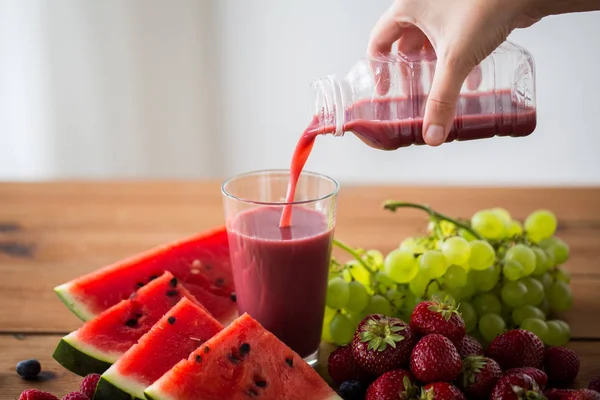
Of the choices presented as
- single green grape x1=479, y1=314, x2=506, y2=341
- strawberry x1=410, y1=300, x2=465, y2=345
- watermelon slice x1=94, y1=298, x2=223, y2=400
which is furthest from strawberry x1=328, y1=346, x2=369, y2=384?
single green grape x1=479, y1=314, x2=506, y2=341

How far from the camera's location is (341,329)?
1.64m

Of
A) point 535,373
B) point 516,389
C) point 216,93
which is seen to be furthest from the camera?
point 216,93

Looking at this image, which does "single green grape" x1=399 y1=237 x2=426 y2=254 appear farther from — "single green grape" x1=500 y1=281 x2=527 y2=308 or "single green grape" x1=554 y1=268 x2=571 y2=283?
"single green grape" x1=554 y1=268 x2=571 y2=283

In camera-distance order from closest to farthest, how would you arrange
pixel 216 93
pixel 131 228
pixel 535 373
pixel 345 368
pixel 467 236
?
pixel 535 373, pixel 345 368, pixel 467 236, pixel 131 228, pixel 216 93

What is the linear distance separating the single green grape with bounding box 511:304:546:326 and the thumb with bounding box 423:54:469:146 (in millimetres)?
521

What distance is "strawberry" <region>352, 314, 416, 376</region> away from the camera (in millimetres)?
1347

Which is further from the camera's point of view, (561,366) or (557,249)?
(557,249)

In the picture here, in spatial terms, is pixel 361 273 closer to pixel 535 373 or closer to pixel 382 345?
pixel 382 345

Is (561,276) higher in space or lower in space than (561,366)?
higher

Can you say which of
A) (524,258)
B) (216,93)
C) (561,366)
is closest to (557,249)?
(524,258)

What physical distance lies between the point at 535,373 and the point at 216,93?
2456 millimetres

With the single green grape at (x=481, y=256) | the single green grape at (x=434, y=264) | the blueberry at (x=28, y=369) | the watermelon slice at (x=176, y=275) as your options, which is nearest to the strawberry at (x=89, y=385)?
the blueberry at (x=28, y=369)

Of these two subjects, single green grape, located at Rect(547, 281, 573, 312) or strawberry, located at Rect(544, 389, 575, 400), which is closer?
strawberry, located at Rect(544, 389, 575, 400)

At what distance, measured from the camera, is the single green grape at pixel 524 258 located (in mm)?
1674
